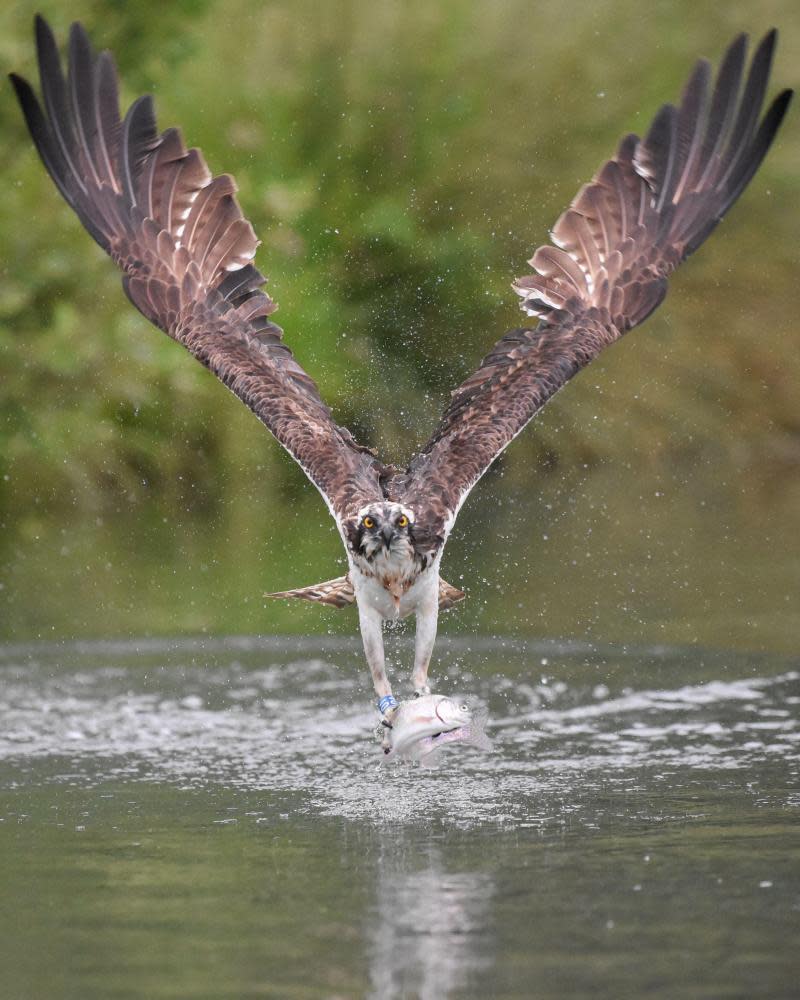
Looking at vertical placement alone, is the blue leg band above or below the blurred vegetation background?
below

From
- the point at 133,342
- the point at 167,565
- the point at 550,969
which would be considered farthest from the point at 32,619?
the point at 550,969

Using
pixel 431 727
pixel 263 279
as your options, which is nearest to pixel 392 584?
pixel 431 727

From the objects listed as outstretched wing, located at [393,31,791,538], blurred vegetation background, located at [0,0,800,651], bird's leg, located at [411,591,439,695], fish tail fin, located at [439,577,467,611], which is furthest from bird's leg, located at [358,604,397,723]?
blurred vegetation background, located at [0,0,800,651]

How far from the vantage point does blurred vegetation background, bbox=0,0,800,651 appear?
28.3 meters

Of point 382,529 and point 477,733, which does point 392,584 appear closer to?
point 382,529

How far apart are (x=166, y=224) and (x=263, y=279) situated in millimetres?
743

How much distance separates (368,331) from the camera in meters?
33.3

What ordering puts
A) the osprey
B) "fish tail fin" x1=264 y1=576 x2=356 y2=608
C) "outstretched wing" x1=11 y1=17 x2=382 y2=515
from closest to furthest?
"fish tail fin" x1=264 y1=576 x2=356 y2=608
the osprey
"outstretched wing" x1=11 y1=17 x2=382 y2=515

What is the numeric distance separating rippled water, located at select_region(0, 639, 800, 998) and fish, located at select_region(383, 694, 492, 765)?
0.35 meters

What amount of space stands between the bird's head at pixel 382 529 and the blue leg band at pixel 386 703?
842 millimetres

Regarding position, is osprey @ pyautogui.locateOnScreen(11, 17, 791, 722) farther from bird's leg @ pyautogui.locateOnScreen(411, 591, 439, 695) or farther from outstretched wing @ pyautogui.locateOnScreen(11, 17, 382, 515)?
bird's leg @ pyautogui.locateOnScreen(411, 591, 439, 695)

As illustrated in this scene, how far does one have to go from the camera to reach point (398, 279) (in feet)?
112

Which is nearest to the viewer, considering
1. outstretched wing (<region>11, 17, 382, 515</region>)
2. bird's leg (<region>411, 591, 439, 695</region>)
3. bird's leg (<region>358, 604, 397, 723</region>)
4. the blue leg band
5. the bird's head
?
the bird's head

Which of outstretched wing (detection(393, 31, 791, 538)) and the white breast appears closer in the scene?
the white breast
